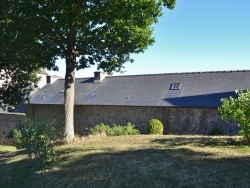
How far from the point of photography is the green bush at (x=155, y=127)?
20.2m

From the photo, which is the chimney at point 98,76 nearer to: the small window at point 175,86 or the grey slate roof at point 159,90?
the grey slate roof at point 159,90

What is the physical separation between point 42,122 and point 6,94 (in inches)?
458

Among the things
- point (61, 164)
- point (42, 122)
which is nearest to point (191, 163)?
point (61, 164)

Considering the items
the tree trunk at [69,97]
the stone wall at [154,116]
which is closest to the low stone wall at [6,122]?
the stone wall at [154,116]

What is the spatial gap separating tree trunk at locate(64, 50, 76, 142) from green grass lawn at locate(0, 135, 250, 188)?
11.5ft

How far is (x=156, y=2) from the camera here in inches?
506

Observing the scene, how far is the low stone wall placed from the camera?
29.2m

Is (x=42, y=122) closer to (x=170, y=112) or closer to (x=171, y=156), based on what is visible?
(x=171, y=156)

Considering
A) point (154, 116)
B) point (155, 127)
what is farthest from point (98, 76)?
point (155, 127)

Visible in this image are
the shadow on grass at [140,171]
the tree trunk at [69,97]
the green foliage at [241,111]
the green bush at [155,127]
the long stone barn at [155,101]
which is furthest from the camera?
the long stone barn at [155,101]

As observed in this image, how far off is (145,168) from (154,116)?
50.0 feet

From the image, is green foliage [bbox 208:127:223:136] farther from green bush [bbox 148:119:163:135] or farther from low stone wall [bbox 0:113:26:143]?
low stone wall [bbox 0:113:26:143]

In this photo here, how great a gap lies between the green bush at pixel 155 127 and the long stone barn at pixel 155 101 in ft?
4.31

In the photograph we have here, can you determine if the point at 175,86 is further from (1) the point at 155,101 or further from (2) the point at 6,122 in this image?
(2) the point at 6,122
